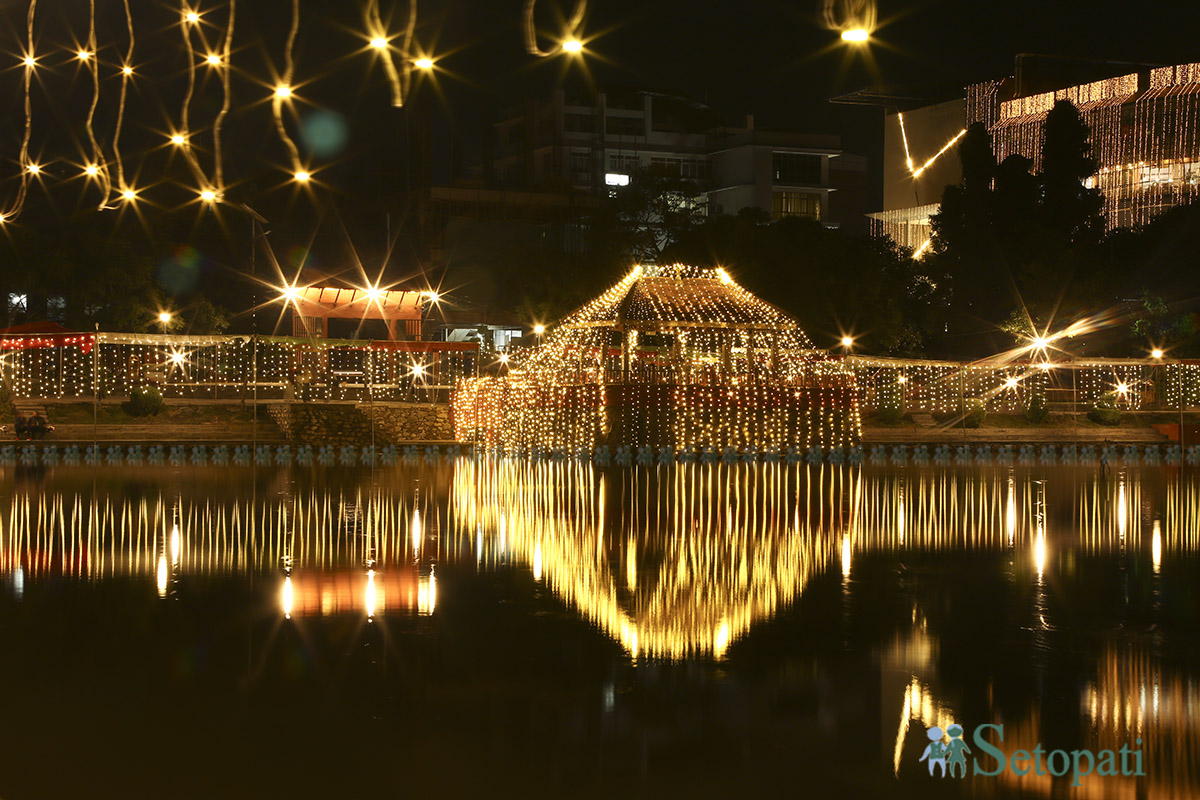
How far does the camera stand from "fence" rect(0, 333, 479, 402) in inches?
1219

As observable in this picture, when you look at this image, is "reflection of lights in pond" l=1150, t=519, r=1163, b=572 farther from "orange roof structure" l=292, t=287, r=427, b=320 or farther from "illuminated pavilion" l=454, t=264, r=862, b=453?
"orange roof structure" l=292, t=287, r=427, b=320

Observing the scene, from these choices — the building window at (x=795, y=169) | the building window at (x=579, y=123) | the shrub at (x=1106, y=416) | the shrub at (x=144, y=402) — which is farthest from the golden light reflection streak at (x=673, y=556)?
the building window at (x=579, y=123)

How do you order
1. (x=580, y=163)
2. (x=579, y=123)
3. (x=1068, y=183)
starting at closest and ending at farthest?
1. (x=1068, y=183)
2. (x=580, y=163)
3. (x=579, y=123)

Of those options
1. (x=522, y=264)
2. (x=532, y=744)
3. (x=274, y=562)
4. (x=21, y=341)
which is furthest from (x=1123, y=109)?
(x=532, y=744)

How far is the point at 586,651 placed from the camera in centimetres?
775

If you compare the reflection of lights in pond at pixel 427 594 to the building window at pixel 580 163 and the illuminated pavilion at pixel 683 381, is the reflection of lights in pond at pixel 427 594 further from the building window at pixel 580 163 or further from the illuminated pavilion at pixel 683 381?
the building window at pixel 580 163

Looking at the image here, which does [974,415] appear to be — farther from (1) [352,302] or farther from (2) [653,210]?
(1) [352,302]

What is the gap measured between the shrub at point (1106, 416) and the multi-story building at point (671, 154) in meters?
39.6

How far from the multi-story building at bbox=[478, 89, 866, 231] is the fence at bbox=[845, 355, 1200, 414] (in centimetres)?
3870

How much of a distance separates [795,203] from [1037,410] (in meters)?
41.2

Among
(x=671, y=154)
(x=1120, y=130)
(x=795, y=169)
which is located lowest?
(x=1120, y=130)

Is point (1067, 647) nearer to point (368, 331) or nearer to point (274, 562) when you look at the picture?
point (274, 562)

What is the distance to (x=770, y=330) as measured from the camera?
92.0ft

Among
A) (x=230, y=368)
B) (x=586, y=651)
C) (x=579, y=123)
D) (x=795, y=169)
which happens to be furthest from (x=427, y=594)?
(x=579, y=123)
